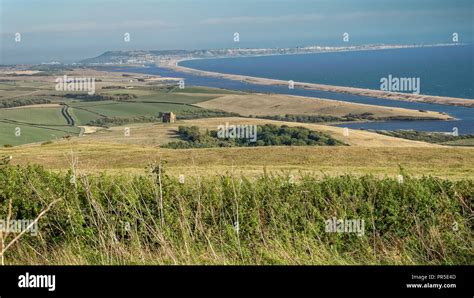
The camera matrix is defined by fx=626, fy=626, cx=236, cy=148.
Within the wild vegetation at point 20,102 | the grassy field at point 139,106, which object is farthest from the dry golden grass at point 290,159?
the wild vegetation at point 20,102

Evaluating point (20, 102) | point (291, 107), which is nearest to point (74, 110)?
point (20, 102)

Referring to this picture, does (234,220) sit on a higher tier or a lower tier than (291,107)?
higher

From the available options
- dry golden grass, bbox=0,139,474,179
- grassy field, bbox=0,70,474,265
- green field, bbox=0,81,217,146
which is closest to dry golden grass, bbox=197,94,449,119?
green field, bbox=0,81,217,146
